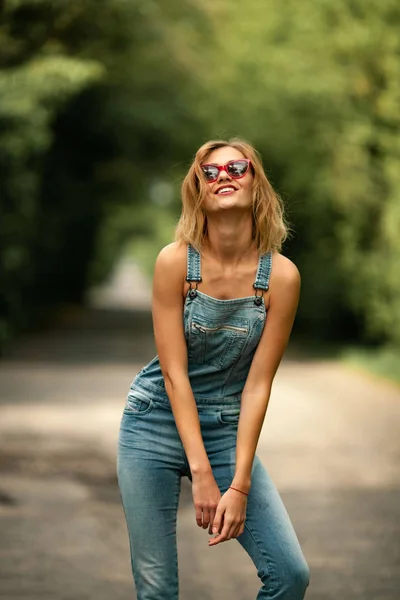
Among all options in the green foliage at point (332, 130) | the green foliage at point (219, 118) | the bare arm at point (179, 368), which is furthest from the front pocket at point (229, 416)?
the green foliage at point (332, 130)

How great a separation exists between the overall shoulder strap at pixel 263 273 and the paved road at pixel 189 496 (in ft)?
8.30

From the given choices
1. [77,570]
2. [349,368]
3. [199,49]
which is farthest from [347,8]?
[77,570]

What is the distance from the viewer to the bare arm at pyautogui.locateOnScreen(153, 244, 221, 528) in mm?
3623

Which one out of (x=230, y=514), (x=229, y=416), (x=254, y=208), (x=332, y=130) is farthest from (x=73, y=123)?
Result: (x=230, y=514)

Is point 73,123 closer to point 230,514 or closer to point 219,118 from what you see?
point 219,118

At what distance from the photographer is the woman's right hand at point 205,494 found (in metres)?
3.62

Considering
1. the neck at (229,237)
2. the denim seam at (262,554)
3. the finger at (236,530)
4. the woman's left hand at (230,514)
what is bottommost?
the denim seam at (262,554)

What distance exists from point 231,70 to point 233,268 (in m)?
22.7

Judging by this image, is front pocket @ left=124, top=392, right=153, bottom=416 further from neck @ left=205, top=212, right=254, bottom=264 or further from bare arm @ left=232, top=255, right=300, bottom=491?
neck @ left=205, top=212, right=254, bottom=264

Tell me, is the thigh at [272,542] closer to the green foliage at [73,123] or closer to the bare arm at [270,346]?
the bare arm at [270,346]

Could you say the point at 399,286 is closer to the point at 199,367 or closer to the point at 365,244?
the point at 365,244

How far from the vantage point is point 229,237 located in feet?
12.4

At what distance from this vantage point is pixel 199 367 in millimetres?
3779

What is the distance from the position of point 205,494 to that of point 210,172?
102cm
